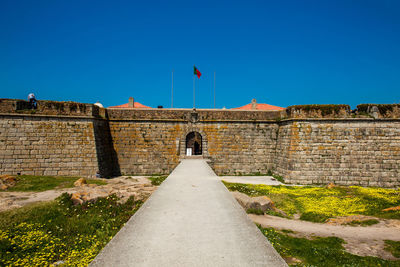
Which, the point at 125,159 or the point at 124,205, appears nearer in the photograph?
the point at 124,205

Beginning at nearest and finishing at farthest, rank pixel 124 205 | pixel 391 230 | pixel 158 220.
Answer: pixel 158 220 → pixel 391 230 → pixel 124 205

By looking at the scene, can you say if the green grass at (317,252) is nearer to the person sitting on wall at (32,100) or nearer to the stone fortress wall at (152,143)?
the stone fortress wall at (152,143)

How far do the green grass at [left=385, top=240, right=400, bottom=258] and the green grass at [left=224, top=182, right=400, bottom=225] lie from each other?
153 cm

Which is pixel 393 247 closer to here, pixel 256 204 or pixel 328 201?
pixel 256 204

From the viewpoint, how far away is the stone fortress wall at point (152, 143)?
14219 millimetres

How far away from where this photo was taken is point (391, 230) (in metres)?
7.48

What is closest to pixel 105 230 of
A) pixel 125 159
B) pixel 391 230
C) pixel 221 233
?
pixel 221 233

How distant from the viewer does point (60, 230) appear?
639cm

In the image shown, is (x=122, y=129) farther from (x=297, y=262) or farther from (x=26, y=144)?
(x=297, y=262)

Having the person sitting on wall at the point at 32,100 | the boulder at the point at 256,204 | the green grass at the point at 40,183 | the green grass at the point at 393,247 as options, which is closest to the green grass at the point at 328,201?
the boulder at the point at 256,204

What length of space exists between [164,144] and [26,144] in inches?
348

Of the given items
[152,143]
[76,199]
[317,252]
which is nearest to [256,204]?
[317,252]

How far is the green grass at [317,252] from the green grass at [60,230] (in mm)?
4371

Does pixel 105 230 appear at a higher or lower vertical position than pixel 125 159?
lower
